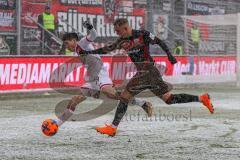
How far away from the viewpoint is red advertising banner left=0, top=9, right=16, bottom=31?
17.6m

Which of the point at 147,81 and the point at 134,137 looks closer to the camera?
the point at 134,137

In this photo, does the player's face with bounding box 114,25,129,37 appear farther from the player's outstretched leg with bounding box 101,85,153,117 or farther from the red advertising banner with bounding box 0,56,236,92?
the red advertising banner with bounding box 0,56,236,92

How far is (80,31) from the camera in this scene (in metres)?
20.5

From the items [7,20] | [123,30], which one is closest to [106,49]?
[123,30]

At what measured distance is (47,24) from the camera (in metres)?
19.1

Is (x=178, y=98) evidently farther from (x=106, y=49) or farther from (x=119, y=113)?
(x=106, y=49)

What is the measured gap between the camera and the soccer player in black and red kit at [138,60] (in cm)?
852

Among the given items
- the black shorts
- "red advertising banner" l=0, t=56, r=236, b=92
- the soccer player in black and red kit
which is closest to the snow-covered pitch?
the soccer player in black and red kit

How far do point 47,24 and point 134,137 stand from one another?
1126 cm

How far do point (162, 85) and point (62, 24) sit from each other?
11447mm

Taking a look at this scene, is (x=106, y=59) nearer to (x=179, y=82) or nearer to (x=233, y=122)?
(x=179, y=82)

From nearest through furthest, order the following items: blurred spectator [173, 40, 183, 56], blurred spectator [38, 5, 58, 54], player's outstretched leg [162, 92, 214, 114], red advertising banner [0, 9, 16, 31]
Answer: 1. player's outstretched leg [162, 92, 214, 114]
2. red advertising banner [0, 9, 16, 31]
3. blurred spectator [38, 5, 58, 54]
4. blurred spectator [173, 40, 183, 56]

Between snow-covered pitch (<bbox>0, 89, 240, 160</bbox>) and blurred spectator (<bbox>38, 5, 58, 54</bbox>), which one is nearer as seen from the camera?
snow-covered pitch (<bbox>0, 89, 240, 160</bbox>)

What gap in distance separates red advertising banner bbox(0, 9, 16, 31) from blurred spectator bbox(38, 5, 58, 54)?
1.22m
